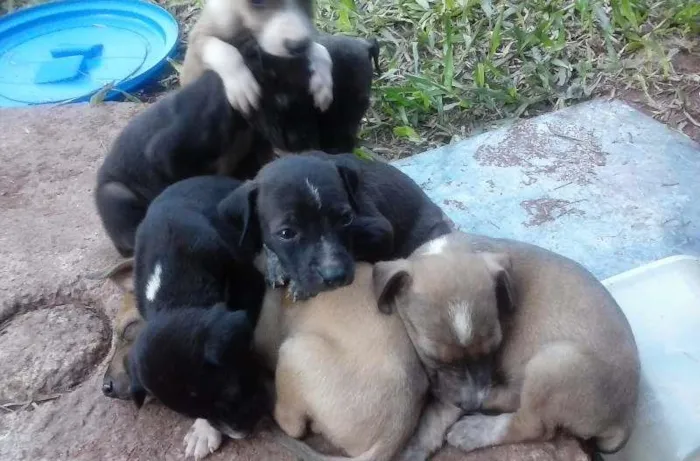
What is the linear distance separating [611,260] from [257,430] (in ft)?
8.87

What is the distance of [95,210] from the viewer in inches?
221

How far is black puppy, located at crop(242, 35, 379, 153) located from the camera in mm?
5234

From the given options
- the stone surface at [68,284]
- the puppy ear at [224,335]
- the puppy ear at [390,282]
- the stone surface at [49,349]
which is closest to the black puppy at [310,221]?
the puppy ear at [390,282]

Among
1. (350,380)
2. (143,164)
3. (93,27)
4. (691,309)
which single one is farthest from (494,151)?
(93,27)

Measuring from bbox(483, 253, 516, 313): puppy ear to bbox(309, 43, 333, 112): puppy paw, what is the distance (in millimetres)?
1999

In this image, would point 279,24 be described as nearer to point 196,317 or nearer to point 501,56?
point 196,317

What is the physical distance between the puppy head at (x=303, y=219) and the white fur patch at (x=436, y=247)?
0.38 metres

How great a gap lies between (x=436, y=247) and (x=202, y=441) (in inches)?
57.4

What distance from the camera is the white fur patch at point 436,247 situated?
3.86m

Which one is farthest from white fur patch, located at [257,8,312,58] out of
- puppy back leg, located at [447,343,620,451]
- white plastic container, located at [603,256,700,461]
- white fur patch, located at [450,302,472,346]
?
puppy back leg, located at [447,343,620,451]

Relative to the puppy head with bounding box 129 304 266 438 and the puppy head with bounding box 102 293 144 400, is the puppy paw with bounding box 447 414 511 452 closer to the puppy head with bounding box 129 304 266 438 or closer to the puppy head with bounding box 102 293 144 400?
the puppy head with bounding box 129 304 266 438

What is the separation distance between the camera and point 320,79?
209 inches

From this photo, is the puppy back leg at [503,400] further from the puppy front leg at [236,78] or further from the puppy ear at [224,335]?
the puppy front leg at [236,78]

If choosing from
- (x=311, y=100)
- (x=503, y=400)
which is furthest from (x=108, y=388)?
(x=311, y=100)
